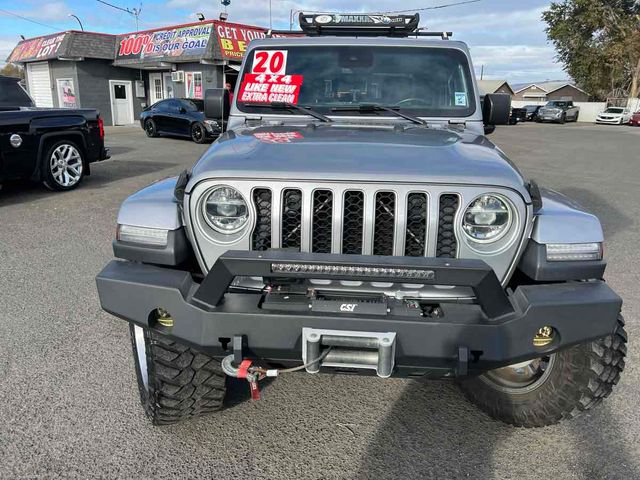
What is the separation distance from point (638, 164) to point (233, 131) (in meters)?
15.2

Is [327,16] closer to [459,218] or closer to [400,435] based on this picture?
[459,218]

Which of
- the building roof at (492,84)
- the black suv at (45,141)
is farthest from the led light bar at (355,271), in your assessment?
the building roof at (492,84)

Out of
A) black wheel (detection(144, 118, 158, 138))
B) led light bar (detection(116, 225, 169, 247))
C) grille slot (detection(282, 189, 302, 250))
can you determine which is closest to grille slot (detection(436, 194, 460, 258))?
grille slot (detection(282, 189, 302, 250))

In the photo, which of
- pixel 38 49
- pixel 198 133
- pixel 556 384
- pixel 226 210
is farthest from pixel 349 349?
pixel 38 49

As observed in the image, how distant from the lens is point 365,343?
6.70 feet

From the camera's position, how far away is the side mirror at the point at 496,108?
3.64 m

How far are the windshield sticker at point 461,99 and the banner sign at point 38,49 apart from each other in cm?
2654

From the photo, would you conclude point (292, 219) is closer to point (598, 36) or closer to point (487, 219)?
point (487, 219)

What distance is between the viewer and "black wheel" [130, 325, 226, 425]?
2484 millimetres

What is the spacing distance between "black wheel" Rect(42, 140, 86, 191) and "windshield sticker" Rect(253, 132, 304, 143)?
629 centimetres

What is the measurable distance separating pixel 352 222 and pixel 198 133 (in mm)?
15481

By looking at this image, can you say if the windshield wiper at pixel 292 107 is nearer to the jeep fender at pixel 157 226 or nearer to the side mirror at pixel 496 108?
the side mirror at pixel 496 108

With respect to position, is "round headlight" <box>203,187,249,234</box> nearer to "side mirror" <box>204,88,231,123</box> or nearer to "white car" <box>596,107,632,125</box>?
"side mirror" <box>204,88,231,123</box>

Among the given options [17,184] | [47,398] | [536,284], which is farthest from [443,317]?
[17,184]
